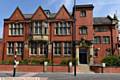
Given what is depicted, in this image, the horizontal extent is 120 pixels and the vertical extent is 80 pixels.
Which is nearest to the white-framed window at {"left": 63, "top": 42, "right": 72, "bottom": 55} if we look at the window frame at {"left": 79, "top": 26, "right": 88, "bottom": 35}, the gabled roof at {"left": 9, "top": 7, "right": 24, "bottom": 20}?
the window frame at {"left": 79, "top": 26, "right": 88, "bottom": 35}

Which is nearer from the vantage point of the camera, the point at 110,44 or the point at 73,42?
the point at 73,42

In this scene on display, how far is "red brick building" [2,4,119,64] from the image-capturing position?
49219 mm

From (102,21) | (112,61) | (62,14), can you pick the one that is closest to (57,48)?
(62,14)

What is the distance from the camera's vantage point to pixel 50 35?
4984cm

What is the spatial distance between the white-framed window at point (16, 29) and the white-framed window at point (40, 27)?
255cm

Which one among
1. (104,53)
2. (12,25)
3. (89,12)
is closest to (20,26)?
(12,25)

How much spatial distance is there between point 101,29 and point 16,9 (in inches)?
675

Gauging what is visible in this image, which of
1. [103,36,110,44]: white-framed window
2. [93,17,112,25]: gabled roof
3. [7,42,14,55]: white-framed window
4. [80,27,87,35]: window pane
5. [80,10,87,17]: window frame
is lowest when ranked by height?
[7,42,14,55]: white-framed window

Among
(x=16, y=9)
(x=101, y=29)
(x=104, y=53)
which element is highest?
(x=16, y=9)

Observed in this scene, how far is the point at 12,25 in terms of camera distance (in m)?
51.0

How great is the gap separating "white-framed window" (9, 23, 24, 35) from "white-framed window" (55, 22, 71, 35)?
21.5 feet

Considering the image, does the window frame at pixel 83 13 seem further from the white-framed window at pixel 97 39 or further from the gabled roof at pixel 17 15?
the gabled roof at pixel 17 15

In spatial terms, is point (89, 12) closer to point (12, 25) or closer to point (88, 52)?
point (88, 52)

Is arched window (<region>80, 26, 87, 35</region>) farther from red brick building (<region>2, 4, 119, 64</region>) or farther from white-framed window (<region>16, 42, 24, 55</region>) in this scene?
white-framed window (<region>16, 42, 24, 55</region>)
